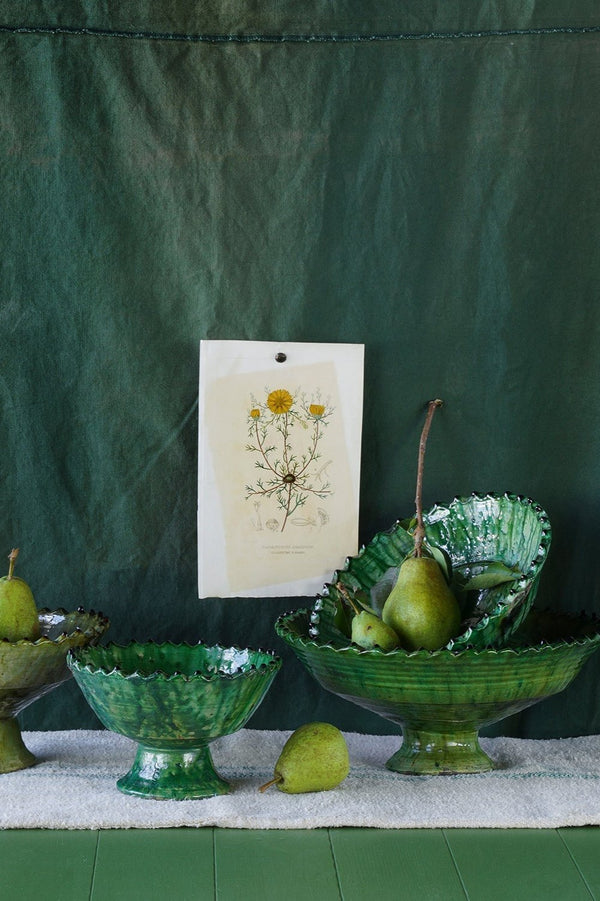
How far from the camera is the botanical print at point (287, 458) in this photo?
134 centimetres

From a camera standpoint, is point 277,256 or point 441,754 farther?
point 277,256

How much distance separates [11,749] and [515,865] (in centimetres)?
53

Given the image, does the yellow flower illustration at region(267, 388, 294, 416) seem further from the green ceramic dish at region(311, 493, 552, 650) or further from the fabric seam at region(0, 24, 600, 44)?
the fabric seam at region(0, 24, 600, 44)

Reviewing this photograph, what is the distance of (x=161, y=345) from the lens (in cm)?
133

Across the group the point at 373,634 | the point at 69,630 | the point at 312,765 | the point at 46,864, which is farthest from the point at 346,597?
the point at 46,864

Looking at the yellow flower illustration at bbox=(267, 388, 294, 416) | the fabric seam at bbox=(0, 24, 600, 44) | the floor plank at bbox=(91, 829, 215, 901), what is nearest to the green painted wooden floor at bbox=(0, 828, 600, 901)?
the floor plank at bbox=(91, 829, 215, 901)

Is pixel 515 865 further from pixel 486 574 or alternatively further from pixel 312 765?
pixel 486 574

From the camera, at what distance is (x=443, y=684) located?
112cm

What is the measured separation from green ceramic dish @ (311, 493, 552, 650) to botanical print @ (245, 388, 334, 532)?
9 centimetres

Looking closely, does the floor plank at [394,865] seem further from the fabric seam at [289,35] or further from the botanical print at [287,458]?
the fabric seam at [289,35]

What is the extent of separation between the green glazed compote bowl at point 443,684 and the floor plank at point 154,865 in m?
0.21

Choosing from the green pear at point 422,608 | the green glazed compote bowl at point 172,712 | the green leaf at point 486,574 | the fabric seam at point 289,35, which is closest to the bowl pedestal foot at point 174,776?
the green glazed compote bowl at point 172,712

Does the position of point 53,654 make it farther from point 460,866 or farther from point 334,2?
point 334,2

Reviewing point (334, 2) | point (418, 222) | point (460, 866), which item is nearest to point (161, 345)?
point (418, 222)
